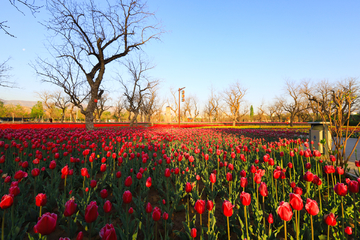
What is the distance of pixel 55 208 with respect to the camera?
2.51 meters

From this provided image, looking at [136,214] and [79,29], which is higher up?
[79,29]

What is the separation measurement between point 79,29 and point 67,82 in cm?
478

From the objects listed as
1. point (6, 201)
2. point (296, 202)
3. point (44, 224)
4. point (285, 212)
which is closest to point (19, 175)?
point (6, 201)

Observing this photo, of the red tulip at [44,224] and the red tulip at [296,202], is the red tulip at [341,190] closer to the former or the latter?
the red tulip at [296,202]

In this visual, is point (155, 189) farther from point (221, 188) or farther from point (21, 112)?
point (21, 112)

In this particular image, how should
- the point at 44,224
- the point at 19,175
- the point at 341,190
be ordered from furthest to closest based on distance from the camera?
1. the point at 19,175
2. the point at 341,190
3. the point at 44,224

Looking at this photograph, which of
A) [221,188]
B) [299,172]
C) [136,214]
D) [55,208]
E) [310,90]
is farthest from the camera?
[310,90]

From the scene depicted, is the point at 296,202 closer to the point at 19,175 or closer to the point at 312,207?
the point at 312,207

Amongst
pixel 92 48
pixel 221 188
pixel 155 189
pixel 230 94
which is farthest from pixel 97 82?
pixel 230 94

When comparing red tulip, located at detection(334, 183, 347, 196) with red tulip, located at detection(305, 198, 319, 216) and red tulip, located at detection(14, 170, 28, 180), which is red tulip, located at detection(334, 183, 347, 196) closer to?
red tulip, located at detection(305, 198, 319, 216)

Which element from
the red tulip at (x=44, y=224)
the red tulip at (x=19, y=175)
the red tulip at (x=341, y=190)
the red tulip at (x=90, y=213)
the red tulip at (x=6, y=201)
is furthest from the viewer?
the red tulip at (x=19, y=175)

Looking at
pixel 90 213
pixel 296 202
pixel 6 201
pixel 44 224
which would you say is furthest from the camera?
pixel 6 201

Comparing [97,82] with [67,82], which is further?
[67,82]

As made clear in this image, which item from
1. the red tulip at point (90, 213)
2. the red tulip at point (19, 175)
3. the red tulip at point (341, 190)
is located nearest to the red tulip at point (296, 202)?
the red tulip at point (341, 190)
